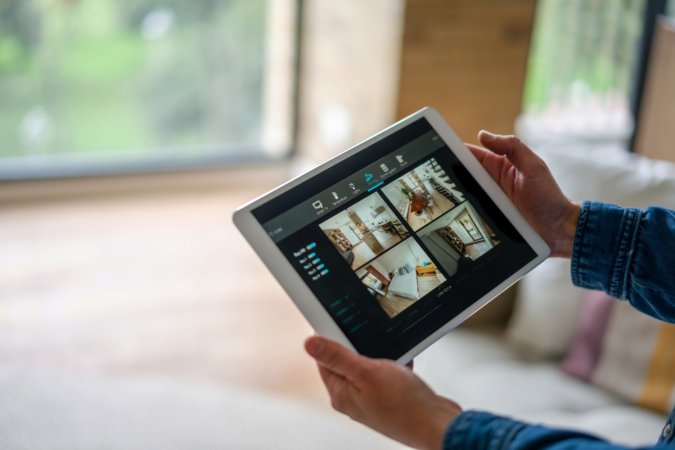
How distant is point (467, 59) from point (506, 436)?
6.15 ft

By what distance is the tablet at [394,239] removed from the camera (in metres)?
0.95

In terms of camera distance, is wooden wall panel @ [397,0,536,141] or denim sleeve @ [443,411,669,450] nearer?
denim sleeve @ [443,411,669,450]

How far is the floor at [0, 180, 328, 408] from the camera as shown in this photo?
2.15 m

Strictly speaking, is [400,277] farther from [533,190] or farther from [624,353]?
[624,353]

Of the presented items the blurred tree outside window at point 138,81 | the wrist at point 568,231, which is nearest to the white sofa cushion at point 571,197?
the wrist at point 568,231

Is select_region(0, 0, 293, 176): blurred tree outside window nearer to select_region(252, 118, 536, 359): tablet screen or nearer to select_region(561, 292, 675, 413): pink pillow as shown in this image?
select_region(561, 292, 675, 413): pink pillow

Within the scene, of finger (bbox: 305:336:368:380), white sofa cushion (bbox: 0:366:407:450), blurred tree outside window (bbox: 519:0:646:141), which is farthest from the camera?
blurred tree outside window (bbox: 519:0:646:141)

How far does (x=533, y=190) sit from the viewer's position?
3.75 feet

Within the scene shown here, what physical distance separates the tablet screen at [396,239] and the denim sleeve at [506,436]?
0.43 ft

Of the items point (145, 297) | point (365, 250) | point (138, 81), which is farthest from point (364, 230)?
point (138, 81)

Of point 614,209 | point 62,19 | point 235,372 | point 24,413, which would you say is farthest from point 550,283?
point 62,19

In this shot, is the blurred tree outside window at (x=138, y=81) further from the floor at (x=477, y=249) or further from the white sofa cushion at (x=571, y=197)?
the floor at (x=477, y=249)

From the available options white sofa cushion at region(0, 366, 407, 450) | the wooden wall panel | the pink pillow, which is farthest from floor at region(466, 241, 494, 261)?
the wooden wall panel

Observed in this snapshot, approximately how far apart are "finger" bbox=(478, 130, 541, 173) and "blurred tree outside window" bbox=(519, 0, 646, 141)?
1.79m
